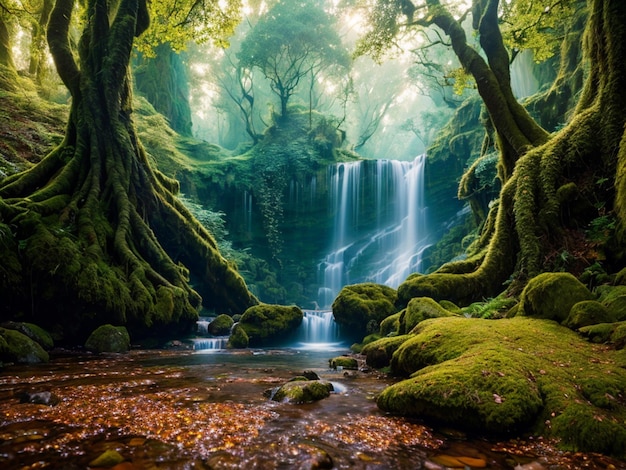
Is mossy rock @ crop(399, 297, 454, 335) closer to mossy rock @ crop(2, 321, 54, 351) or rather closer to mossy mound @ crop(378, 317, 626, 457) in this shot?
mossy mound @ crop(378, 317, 626, 457)

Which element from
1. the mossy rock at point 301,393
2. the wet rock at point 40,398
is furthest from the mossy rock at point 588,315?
the wet rock at point 40,398

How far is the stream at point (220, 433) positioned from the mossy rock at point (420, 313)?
2014 millimetres

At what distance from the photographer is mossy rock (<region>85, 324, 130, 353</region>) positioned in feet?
23.9

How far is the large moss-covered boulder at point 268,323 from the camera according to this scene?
10.7 m

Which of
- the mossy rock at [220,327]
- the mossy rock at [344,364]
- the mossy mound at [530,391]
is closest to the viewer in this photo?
the mossy mound at [530,391]

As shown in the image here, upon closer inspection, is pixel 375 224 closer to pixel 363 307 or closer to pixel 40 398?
pixel 363 307

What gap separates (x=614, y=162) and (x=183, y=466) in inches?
297

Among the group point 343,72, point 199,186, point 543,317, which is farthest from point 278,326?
point 343,72

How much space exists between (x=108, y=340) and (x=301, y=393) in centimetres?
539

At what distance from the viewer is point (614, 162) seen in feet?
19.8

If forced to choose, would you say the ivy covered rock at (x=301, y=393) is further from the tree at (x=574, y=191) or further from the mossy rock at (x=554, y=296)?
the tree at (x=574, y=191)

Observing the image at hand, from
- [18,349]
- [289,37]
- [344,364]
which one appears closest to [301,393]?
[344,364]

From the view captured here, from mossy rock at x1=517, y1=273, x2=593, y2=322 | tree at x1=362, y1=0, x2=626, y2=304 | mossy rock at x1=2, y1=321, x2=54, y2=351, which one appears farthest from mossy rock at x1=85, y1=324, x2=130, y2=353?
mossy rock at x1=517, y1=273, x2=593, y2=322

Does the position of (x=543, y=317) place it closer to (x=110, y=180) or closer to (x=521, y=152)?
(x=521, y=152)
